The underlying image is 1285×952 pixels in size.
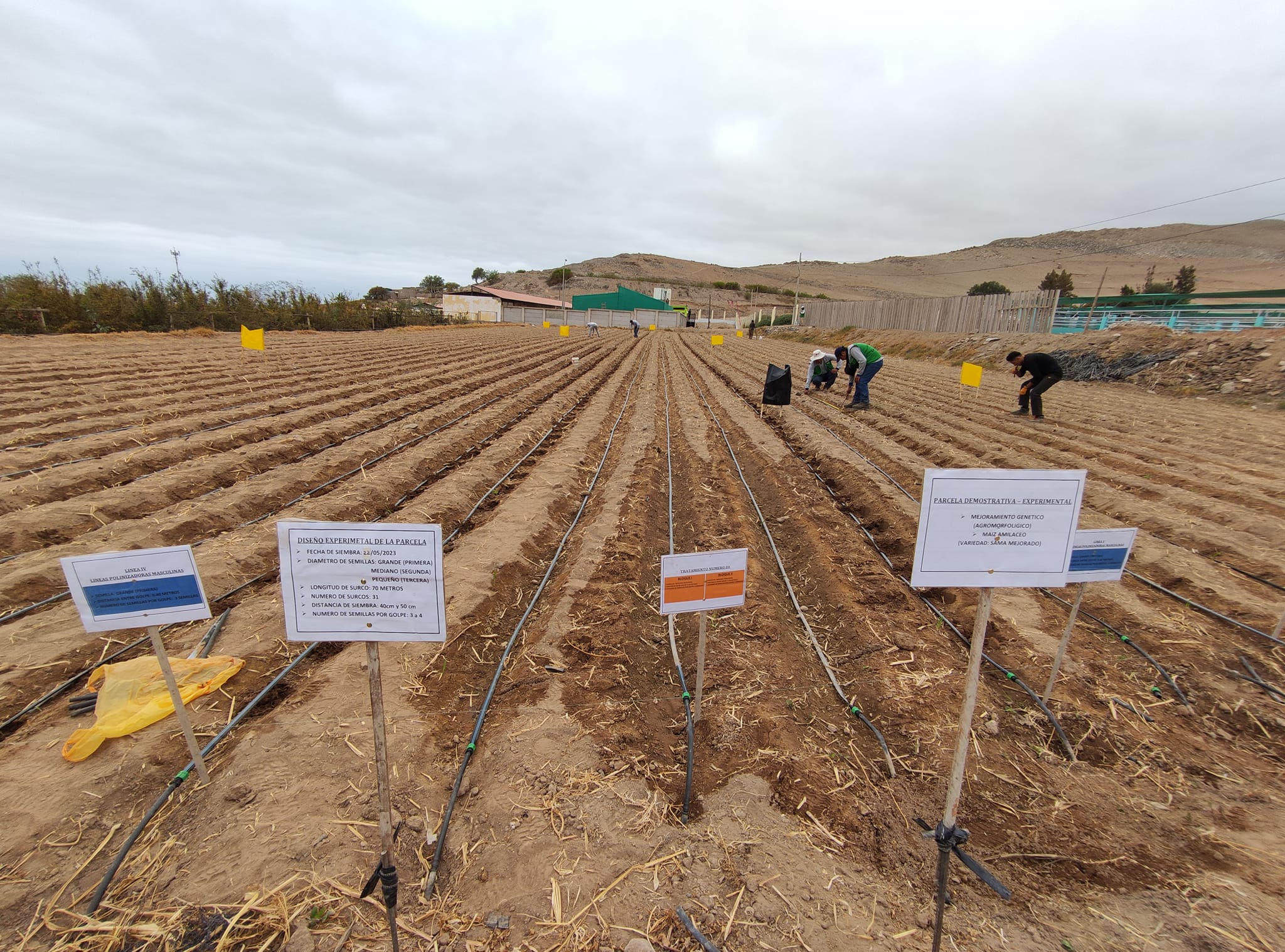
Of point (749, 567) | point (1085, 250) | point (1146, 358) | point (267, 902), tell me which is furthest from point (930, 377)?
point (1085, 250)

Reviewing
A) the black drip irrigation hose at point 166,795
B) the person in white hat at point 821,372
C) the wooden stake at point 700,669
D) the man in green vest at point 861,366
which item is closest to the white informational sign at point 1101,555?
the wooden stake at point 700,669

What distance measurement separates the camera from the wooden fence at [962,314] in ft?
77.4

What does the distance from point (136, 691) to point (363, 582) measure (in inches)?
87.5

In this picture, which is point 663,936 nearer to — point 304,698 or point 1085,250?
point 304,698

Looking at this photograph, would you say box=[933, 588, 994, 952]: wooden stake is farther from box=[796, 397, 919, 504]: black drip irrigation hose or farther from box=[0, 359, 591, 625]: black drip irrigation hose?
box=[0, 359, 591, 625]: black drip irrigation hose

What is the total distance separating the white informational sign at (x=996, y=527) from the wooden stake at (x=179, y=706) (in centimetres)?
315

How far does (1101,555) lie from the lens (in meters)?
3.19

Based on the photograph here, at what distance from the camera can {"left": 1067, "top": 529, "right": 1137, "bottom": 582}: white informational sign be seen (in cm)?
314

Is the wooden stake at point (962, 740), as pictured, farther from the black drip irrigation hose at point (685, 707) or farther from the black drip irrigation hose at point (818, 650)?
the black drip irrigation hose at point (685, 707)

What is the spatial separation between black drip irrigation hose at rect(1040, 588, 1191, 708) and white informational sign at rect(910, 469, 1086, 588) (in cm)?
257

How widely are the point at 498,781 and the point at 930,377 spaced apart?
1953 centimetres

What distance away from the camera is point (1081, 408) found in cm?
1238

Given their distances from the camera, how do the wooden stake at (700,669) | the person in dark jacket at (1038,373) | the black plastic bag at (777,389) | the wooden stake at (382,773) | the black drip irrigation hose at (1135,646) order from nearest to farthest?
the wooden stake at (382,773) → the wooden stake at (700,669) → the black drip irrigation hose at (1135,646) → the person in dark jacket at (1038,373) → the black plastic bag at (777,389)

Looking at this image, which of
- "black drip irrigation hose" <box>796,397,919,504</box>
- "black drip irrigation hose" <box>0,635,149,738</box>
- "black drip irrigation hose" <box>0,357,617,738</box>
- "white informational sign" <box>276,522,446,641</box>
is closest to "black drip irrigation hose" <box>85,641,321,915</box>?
"white informational sign" <box>276,522,446,641</box>
